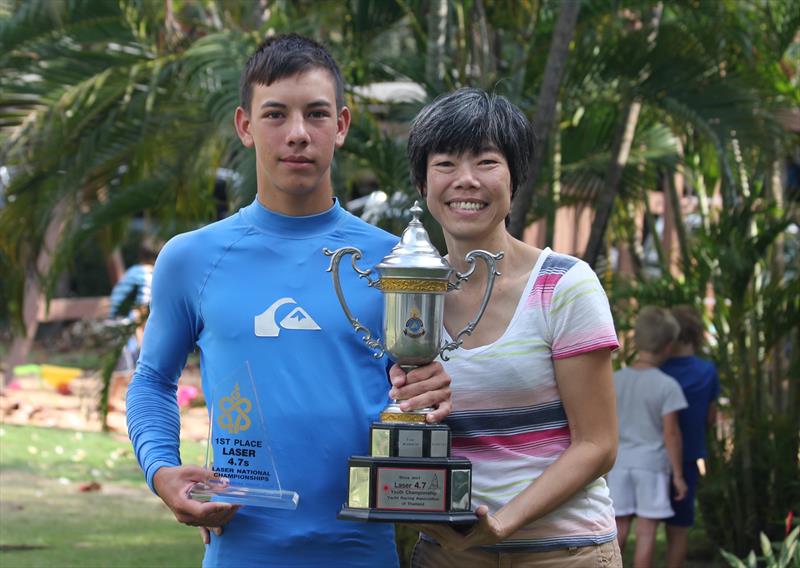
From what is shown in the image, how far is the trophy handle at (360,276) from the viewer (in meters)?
2.57

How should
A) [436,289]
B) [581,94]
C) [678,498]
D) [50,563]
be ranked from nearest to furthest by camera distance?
[436,289]
[678,498]
[50,563]
[581,94]

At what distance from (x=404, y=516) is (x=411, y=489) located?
64 millimetres

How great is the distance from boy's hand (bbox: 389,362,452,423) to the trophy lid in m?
0.19

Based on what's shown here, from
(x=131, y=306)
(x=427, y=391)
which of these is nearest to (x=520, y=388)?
(x=427, y=391)

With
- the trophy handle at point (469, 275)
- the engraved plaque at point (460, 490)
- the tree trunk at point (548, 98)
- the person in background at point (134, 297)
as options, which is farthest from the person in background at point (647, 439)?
the engraved plaque at point (460, 490)

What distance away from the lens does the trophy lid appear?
101 inches

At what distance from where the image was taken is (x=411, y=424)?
8.23 ft

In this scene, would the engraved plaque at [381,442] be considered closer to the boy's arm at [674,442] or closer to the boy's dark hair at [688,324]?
the boy's arm at [674,442]

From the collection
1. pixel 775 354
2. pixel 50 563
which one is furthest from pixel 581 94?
pixel 50 563

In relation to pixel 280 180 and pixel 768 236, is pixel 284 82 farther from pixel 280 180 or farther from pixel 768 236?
pixel 768 236

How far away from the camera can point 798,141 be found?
7961mm

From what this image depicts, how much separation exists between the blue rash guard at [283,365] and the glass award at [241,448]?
0.02 m

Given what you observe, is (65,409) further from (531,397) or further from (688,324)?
(531,397)

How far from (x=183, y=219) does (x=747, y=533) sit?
159 inches
